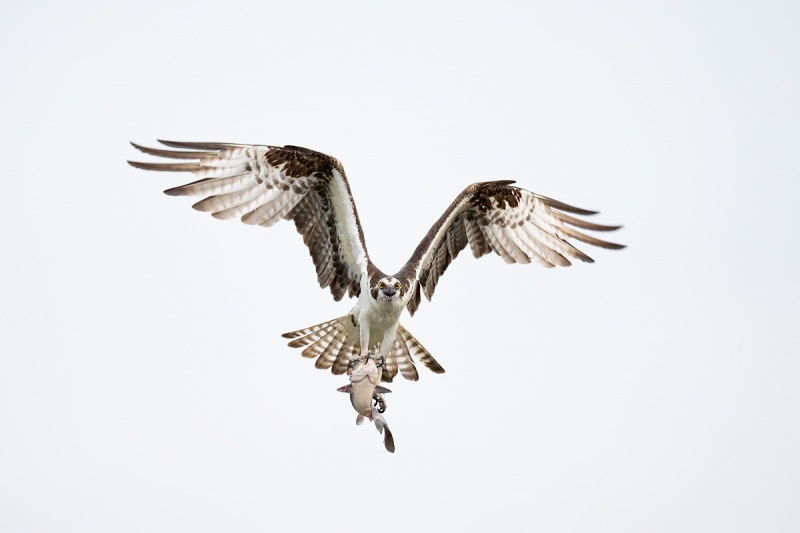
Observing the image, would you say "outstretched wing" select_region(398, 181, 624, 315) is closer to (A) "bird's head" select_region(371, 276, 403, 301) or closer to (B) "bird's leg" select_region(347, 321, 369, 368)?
(B) "bird's leg" select_region(347, 321, 369, 368)

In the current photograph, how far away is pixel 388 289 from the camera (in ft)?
41.2

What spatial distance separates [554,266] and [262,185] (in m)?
3.85

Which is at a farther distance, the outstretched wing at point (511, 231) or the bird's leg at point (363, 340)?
the outstretched wing at point (511, 231)

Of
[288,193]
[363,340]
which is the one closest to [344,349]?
[363,340]

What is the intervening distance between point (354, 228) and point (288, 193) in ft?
2.73

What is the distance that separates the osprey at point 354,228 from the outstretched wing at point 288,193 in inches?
0.4

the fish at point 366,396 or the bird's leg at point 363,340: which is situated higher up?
the bird's leg at point 363,340

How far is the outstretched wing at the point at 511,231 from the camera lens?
46.9ft

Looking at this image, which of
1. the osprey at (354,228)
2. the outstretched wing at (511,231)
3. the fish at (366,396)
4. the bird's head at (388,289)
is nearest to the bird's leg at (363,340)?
the osprey at (354,228)

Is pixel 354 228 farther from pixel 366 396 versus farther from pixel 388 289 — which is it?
pixel 366 396

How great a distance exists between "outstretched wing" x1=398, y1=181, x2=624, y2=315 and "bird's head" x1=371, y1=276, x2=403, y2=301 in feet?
4.92

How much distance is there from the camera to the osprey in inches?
500

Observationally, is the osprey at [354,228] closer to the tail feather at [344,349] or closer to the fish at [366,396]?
the tail feather at [344,349]

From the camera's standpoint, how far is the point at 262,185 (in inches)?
512
